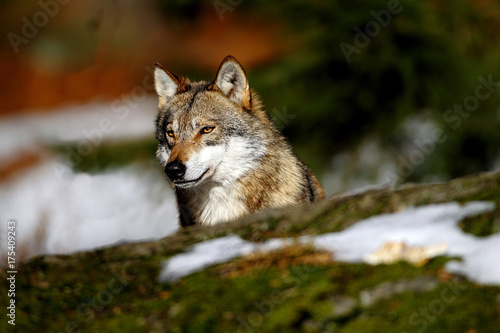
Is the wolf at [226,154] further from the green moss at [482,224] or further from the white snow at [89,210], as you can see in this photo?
the white snow at [89,210]

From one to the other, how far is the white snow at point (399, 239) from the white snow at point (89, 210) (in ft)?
16.7

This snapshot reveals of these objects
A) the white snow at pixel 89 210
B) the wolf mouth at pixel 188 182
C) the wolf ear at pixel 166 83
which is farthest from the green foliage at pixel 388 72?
the wolf mouth at pixel 188 182

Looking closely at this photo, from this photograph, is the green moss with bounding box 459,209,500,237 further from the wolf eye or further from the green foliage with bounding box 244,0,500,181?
the green foliage with bounding box 244,0,500,181

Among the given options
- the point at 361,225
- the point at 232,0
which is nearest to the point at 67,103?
the point at 232,0

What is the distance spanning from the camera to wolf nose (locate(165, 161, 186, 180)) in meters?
5.05

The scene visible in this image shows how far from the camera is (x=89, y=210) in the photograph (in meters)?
11.4

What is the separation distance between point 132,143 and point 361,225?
6612mm

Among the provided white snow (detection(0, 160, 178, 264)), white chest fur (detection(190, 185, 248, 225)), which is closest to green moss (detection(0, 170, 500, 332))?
white chest fur (detection(190, 185, 248, 225))

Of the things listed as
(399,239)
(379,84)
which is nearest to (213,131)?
(399,239)

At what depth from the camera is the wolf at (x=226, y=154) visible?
5355mm

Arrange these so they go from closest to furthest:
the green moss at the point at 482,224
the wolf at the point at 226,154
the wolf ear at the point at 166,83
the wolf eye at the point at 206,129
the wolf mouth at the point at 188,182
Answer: the green moss at the point at 482,224 → the wolf mouth at the point at 188,182 → the wolf at the point at 226,154 → the wolf eye at the point at 206,129 → the wolf ear at the point at 166,83

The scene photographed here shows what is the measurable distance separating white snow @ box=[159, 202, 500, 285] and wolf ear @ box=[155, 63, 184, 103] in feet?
8.30

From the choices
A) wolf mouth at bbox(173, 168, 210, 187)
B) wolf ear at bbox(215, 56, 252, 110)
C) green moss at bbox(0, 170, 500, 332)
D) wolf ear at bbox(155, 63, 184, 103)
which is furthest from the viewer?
wolf ear at bbox(155, 63, 184, 103)

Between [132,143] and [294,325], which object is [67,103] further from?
[294,325]
